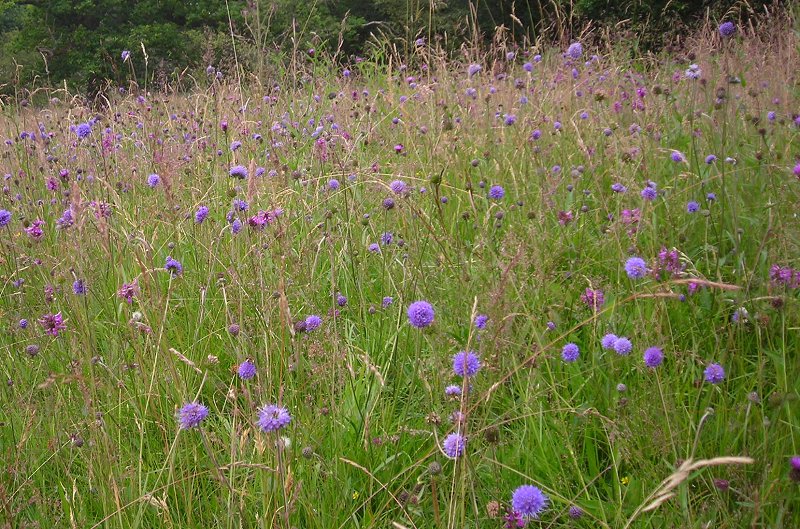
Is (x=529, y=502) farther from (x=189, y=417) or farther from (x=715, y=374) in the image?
(x=189, y=417)

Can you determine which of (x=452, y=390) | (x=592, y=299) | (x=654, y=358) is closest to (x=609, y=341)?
(x=654, y=358)

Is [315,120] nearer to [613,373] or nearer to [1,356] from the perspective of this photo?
[1,356]

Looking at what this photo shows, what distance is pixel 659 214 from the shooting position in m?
2.16

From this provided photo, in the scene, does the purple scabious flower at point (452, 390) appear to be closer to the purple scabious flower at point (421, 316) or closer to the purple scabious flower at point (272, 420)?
the purple scabious flower at point (421, 316)

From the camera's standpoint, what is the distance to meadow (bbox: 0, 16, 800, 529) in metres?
1.17

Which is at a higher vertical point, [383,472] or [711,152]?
[711,152]

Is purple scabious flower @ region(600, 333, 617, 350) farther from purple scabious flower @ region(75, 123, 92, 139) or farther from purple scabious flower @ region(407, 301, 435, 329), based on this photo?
purple scabious flower @ region(75, 123, 92, 139)

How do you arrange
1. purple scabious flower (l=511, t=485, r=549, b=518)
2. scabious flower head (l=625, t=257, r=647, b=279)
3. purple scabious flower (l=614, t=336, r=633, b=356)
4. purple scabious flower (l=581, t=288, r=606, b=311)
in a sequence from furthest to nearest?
purple scabious flower (l=581, t=288, r=606, b=311) → scabious flower head (l=625, t=257, r=647, b=279) → purple scabious flower (l=614, t=336, r=633, b=356) → purple scabious flower (l=511, t=485, r=549, b=518)

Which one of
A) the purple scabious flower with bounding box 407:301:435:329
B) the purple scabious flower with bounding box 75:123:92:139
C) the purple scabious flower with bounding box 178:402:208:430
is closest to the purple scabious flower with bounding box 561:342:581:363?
the purple scabious flower with bounding box 407:301:435:329

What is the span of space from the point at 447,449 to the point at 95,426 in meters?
0.67

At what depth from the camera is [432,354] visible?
1515 millimetres

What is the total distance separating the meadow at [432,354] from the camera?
117cm

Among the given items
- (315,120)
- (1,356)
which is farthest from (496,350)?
(315,120)

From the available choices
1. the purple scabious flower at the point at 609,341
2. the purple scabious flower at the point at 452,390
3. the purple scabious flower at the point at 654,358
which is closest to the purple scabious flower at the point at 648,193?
the purple scabious flower at the point at 609,341
